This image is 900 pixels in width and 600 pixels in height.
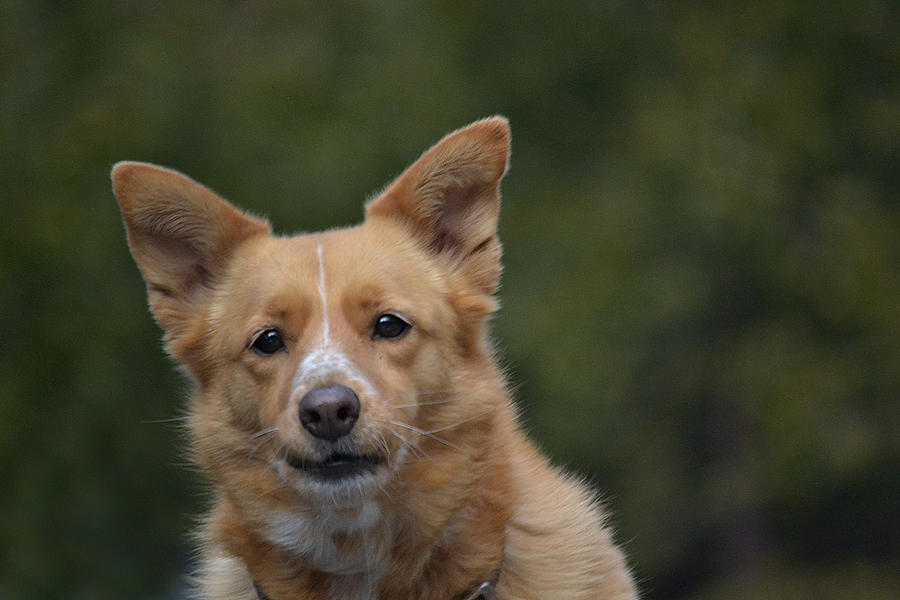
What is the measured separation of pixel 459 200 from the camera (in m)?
6.00

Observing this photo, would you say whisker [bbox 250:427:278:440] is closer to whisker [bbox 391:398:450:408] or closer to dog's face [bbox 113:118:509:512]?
dog's face [bbox 113:118:509:512]

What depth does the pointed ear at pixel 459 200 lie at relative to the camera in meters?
5.80

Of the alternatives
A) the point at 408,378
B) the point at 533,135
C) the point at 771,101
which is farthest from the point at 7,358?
the point at 408,378

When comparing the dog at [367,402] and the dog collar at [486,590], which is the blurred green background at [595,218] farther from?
the dog collar at [486,590]

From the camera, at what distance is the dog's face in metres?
5.29

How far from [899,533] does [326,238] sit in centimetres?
1198

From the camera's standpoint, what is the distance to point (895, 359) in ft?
51.7

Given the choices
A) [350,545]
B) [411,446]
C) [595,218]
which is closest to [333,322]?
[411,446]

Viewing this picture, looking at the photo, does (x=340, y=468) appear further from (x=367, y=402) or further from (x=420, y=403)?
(x=420, y=403)

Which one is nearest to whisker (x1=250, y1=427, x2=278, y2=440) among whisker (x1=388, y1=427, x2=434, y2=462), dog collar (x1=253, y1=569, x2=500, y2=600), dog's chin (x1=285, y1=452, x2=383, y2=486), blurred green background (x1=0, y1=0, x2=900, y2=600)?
dog's chin (x1=285, y1=452, x2=383, y2=486)

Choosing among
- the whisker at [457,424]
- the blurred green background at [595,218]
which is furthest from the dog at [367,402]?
the blurred green background at [595,218]

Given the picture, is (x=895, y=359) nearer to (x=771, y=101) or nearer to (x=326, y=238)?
(x=771, y=101)

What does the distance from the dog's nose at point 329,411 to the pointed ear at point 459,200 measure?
1.00 meters

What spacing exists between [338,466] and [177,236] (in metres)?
1.28
